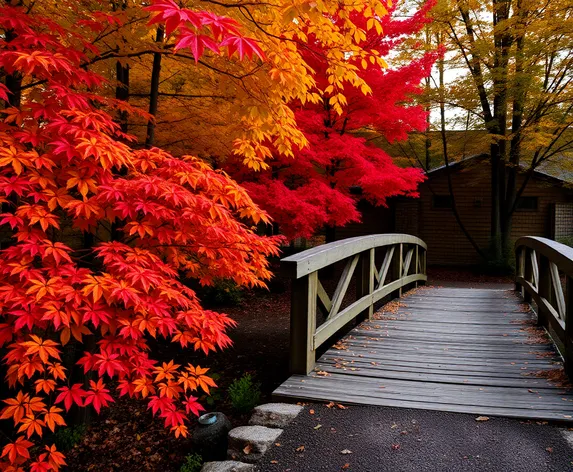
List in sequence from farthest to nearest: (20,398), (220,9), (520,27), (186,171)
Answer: (520,27), (220,9), (186,171), (20,398)

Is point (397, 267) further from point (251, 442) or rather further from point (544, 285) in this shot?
point (251, 442)

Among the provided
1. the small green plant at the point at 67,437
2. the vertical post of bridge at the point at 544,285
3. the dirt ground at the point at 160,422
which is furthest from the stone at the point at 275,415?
the vertical post of bridge at the point at 544,285

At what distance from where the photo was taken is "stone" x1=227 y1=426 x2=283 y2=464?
2.75 m

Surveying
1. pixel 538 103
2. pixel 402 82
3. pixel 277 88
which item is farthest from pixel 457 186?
→ pixel 277 88

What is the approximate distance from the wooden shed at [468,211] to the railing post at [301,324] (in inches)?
581

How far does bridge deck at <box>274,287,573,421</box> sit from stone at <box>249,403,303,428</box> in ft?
0.52

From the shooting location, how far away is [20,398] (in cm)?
256

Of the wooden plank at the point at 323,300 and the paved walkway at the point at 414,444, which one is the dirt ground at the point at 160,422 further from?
the paved walkway at the point at 414,444

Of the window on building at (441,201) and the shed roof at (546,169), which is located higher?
the shed roof at (546,169)

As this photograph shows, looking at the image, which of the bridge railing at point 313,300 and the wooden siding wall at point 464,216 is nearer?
the bridge railing at point 313,300

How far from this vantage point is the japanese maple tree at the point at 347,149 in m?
8.71

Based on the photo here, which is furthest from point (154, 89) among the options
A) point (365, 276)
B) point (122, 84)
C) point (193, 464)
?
point (193, 464)

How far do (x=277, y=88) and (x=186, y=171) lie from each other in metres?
1.21

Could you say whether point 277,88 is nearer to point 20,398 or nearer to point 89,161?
point 89,161
